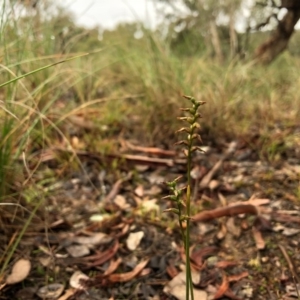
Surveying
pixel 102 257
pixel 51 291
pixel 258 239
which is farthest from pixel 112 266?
pixel 258 239

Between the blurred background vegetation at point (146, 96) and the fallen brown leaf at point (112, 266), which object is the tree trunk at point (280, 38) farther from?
the fallen brown leaf at point (112, 266)

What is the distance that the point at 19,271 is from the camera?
3.73ft

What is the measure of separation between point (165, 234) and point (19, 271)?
476mm

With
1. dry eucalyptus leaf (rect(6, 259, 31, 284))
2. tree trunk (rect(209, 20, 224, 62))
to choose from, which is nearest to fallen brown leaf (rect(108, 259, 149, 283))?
dry eucalyptus leaf (rect(6, 259, 31, 284))

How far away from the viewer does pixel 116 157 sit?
5.92ft

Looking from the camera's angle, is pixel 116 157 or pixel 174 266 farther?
pixel 116 157

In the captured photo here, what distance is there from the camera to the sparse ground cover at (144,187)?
3.78 feet

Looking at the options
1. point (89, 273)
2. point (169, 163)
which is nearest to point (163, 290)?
point (89, 273)

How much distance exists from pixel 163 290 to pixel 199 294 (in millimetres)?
101

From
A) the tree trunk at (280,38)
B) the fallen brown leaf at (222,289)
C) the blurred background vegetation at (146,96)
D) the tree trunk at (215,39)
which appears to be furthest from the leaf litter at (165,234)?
the tree trunk at (215,39)

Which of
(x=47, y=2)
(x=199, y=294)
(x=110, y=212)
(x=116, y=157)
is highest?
(x=47, y=2)

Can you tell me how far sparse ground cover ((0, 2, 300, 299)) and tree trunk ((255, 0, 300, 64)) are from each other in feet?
0.97

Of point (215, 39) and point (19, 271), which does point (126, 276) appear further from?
point (215, 39)

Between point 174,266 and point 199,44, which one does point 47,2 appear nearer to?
point 199,44
